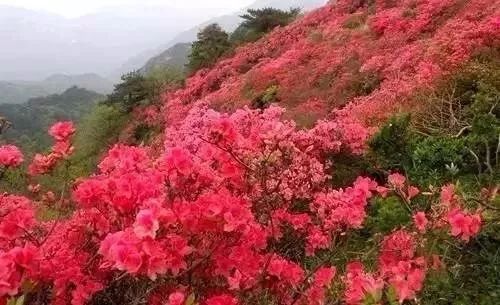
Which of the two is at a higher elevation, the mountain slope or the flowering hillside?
the flowering hillside

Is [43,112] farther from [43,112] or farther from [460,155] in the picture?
[460,155]

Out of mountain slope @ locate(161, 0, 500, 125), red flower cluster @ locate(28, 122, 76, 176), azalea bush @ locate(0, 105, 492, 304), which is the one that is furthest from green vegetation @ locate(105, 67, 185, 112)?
azalea bush @ locate(0, 105, 492, 304)

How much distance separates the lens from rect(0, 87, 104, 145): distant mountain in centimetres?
10181

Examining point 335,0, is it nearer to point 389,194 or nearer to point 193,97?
point 193,97

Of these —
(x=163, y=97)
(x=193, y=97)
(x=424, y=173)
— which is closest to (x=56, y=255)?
(x=424, y=173)

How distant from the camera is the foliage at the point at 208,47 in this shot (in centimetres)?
3003

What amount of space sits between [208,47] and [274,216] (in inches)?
1053

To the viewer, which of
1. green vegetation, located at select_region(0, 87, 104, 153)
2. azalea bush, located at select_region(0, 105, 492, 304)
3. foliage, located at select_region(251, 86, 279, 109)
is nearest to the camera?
azalea bush, located at select_region(0, 105, 492, 304)

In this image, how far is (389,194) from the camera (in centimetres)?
675

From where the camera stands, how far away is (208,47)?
30.5 metres

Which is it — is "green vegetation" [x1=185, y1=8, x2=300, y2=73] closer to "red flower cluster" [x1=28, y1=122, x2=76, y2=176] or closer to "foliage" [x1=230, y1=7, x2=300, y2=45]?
"foliage" [x1=230, y1=7, x2=300, y2=45]

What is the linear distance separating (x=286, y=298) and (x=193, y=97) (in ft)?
65.8

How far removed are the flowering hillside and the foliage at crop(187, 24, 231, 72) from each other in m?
20.8

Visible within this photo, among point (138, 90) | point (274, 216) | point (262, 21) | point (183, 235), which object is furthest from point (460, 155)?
point (138, 90)
